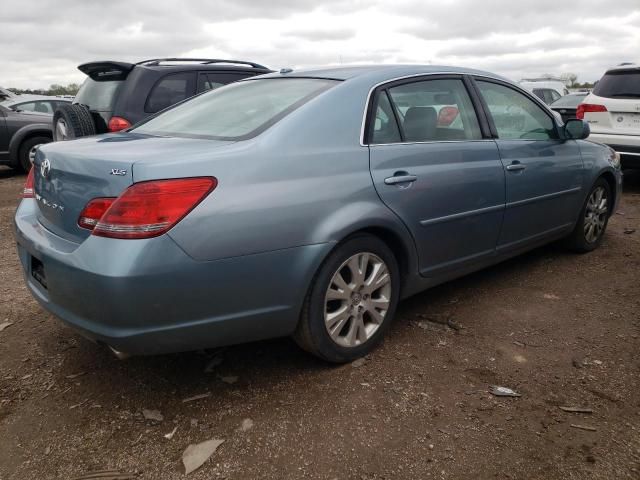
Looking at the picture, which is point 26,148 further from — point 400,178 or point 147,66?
point 400,178

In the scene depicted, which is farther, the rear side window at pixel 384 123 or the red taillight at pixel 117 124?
the red taillight at pixel 117 124

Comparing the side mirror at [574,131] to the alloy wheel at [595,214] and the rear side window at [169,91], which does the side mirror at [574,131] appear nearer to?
the alloy wheel at [595,214]

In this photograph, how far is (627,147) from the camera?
23.7 feet

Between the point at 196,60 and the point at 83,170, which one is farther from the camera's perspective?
the point at 196,60

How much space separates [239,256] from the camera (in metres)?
2.37

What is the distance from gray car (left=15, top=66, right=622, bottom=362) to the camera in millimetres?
2264

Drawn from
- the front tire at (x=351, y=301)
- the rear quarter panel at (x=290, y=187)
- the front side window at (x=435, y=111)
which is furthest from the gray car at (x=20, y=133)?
the front tire at (x=351, y=301)

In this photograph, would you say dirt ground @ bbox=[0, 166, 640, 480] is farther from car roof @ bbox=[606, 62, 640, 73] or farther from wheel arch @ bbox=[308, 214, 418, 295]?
car roof @ bbox=[606, 62, 640, 73]

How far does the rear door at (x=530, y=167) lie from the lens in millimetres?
3775

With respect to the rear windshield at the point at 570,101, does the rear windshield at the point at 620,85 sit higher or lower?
higher

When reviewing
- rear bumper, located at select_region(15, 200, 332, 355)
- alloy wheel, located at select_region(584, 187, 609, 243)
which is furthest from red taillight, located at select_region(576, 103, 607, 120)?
rear bumper, located at select_region(15, 200, 332, 355)

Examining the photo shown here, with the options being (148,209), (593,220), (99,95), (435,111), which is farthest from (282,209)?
(99,95)

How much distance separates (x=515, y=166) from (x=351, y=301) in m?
1.62

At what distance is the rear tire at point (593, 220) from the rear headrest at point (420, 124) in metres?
2.01
